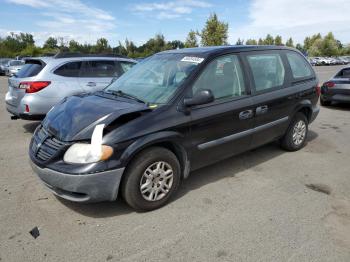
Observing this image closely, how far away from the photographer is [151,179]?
3391 mm

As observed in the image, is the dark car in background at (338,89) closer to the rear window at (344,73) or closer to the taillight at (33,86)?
the rear window at (344,73)

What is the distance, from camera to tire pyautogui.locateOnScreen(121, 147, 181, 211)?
3.23 m

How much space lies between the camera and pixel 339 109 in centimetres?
1008

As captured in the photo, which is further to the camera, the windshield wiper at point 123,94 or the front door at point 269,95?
the front door at point 269,95

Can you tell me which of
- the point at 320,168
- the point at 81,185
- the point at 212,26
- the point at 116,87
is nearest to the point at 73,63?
the point at 116,87

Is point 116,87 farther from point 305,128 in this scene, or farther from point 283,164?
point 305,128

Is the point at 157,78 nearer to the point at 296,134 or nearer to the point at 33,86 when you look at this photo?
the point at 296,134

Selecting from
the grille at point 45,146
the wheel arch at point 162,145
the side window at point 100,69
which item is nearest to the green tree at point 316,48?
the side window at point 100,69

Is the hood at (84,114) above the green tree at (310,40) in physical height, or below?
below

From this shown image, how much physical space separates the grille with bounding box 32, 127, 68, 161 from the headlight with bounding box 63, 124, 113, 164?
0.14 m

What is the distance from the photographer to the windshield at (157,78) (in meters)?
3.74

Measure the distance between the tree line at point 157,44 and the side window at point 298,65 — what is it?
1250 millimetres

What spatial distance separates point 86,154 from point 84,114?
56 centimetres

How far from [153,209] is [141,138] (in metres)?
0.84
